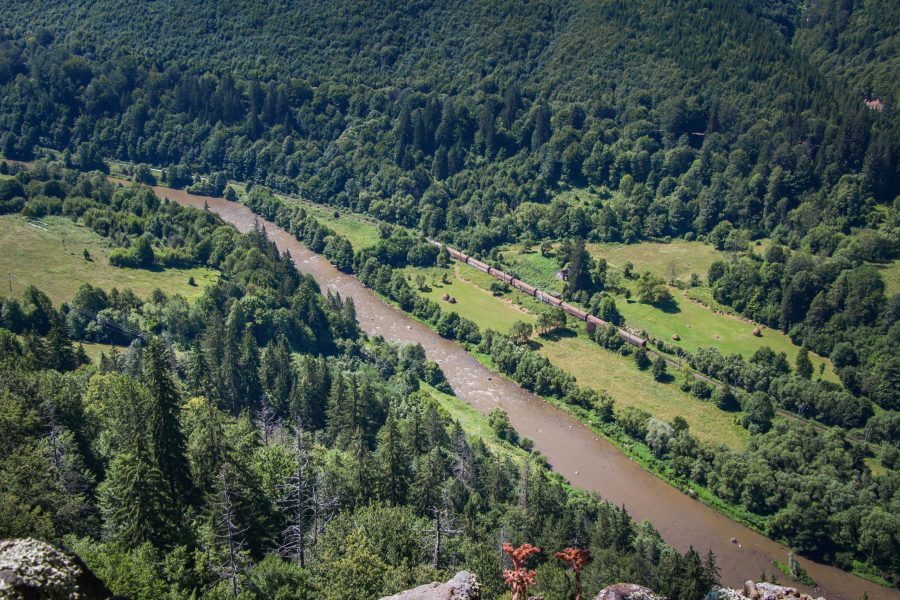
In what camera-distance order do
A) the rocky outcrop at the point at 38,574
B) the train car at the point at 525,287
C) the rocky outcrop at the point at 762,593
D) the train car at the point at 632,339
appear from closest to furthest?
1. the rocky outcrop at the point at 38,574
2. the rocky outcrop at the point at 762,593
3. the train car at the point at 632,339
4. the train car at the point at 525,287

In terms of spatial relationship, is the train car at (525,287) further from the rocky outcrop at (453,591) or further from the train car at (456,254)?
the rocky outcrop at (453,591)

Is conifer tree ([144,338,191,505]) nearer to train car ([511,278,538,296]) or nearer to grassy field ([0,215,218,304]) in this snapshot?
grassy field ([0,215,218,304])

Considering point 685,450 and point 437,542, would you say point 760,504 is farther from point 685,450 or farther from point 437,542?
point 437,542

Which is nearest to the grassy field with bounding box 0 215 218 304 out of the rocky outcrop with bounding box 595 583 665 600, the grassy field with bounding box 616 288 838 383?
the grassy field with bounding box 616 288 838 383

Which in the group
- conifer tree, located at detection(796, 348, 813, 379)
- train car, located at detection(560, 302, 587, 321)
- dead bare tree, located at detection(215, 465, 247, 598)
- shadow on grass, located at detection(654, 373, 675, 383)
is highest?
dead bare tree, located at detection(215, 465, 247, 598)

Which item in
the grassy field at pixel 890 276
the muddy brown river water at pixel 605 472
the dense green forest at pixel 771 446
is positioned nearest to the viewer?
the muddy brown river water at pixel 605 472

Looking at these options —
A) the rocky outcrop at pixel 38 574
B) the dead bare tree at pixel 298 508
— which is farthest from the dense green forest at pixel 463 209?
the rocky outcrop at pixel 38 574
